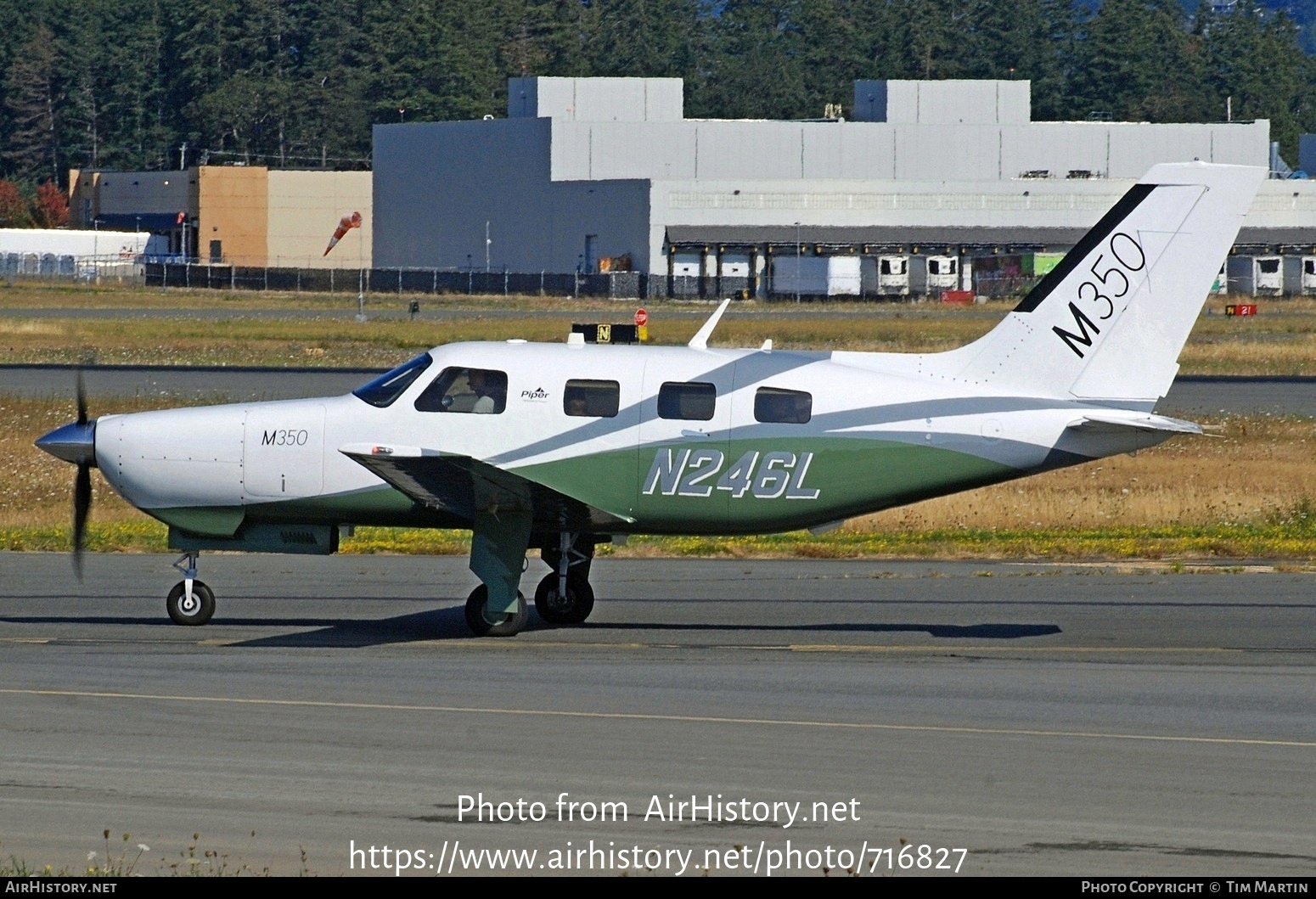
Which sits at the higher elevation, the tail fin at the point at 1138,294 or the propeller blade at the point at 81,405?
the tail fin at the point at 1138,294

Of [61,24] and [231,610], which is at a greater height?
[61,24]

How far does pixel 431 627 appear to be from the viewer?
1623 centimetres

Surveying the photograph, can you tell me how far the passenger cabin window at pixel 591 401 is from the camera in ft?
51.0

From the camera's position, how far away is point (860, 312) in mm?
79125

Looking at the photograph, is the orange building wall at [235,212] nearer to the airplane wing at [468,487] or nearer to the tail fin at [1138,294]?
the airplane wing at [468,487]

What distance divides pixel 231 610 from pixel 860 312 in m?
63.8

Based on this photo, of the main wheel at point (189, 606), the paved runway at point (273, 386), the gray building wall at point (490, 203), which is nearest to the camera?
the main wheel at point (189, 606)

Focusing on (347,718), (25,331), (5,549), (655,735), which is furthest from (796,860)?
(25,331)

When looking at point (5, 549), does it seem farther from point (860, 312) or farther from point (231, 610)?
point (860, 312)

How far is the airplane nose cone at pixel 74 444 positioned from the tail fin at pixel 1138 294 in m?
7.62

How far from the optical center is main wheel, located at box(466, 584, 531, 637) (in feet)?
51.3

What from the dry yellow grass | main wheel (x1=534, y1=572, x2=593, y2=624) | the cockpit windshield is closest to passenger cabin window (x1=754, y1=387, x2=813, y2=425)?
main wheel (x1=534, y1=572, x2=593, y2=624)

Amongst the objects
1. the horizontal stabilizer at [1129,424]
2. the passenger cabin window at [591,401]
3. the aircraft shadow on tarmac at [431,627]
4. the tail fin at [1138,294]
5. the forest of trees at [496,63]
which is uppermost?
the forest of trees at [496,63]

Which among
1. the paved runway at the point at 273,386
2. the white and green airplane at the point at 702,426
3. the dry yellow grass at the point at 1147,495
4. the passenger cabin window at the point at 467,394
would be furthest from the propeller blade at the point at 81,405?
the paved runway at the point at 273,386
